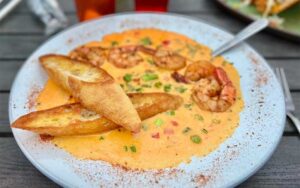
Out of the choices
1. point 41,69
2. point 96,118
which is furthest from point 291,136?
point 41,69

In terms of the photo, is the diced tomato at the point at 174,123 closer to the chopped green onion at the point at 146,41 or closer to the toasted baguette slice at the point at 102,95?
the toasted baguette slice at the point at 102,95

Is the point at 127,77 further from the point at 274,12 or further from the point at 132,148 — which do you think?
the point at 274,12


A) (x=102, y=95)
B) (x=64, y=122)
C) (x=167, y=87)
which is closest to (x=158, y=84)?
(x=167, y=87)

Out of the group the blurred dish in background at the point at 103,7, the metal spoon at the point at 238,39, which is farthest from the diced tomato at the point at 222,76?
the blurred dish in background at the point at 103,7

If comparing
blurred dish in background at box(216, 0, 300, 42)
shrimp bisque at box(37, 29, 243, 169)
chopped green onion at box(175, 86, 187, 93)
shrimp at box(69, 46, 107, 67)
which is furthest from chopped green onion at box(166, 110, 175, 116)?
blurred dish in background at box(216, 0, 300, 42)

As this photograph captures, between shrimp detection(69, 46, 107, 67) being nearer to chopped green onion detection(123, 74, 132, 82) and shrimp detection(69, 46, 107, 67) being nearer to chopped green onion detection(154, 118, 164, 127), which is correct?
chopped green onion detection(123, 74, 132, 82)

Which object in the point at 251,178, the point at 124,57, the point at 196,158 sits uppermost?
the point at 124,57

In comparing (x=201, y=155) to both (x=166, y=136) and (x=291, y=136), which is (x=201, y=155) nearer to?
(x=166, y=136)
